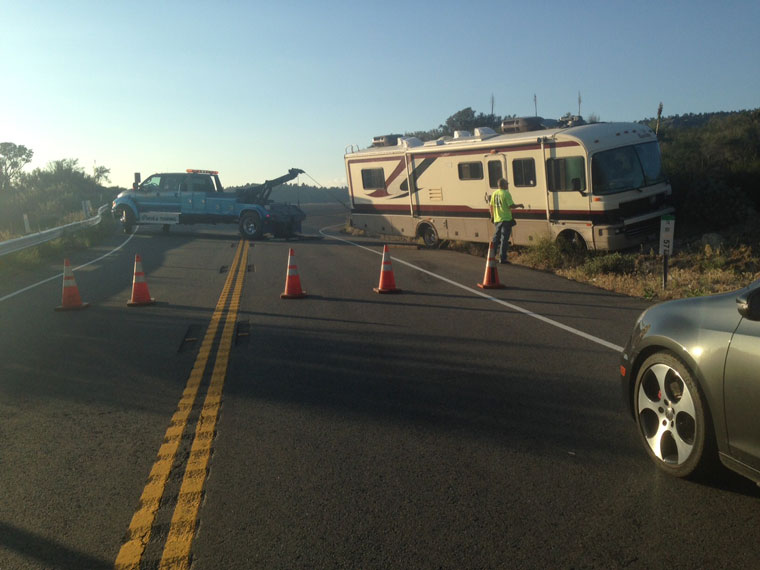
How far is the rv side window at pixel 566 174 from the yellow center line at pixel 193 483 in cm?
1018

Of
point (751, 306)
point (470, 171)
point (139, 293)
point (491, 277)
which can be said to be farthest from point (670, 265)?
point (751, 306)

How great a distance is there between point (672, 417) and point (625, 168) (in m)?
12.1

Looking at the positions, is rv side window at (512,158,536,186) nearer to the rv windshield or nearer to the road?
the rv windshield

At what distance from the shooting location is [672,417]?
14.1ft

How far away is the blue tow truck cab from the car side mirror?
78.7 feet


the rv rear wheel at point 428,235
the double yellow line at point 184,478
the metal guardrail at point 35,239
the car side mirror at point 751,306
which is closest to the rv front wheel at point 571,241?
the rv rear wheel at point 428,235

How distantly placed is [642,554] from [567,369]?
3.55 m

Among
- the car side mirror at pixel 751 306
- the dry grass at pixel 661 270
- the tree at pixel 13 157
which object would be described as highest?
the tree at pixel 13 157

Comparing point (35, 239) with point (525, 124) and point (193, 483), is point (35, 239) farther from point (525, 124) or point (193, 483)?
point (193, 483)

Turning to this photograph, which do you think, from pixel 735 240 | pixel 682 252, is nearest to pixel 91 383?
pixel 682 252

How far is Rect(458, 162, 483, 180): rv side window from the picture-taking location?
1825cm

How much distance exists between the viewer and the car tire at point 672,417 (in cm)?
401

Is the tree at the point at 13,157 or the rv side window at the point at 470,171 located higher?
the tree at the point at 13,157

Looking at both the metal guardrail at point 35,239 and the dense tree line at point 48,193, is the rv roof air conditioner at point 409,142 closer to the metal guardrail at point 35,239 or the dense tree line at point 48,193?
the metal guardrail at point 35,239
